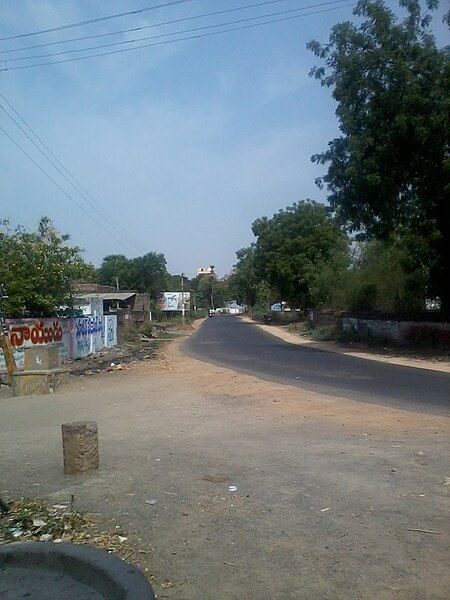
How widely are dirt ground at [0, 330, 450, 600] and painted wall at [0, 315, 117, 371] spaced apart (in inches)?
415

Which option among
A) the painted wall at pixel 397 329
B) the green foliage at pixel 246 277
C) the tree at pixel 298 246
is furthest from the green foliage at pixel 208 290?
the painted wall at pixel 397 329

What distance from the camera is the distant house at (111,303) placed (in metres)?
35.7

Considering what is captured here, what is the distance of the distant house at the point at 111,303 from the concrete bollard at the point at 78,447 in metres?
20.9

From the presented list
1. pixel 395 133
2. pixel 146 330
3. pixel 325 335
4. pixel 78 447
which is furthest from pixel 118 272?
pixel 78 447

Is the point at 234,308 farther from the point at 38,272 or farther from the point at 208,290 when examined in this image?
the point at 38,272

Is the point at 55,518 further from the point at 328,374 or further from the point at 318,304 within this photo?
the point at 318,304

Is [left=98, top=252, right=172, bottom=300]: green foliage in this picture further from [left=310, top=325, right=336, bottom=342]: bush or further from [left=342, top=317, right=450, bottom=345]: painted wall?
[left=342, top=317, right=450, bottom=345]: painted wall

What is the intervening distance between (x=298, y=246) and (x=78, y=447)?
189 feet

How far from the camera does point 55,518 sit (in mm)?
5727

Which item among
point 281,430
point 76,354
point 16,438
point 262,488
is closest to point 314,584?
point 262,488

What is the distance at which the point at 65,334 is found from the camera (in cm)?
2577

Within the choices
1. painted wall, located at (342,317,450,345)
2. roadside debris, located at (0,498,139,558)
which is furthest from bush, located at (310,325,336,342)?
roadside debris, located at (0,498,139,558)

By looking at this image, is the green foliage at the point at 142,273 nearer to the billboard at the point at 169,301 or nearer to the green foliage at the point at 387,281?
the billboard at the point at 169,301

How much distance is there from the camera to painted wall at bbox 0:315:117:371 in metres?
22.8
